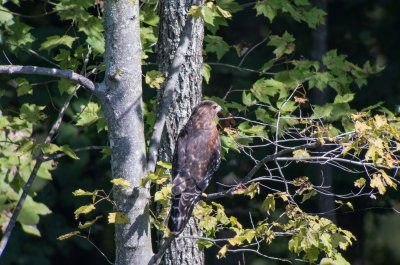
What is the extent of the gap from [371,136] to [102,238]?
774 cm

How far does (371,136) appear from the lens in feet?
14.9

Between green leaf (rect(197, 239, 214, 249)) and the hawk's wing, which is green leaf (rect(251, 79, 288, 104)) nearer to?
the hawk's wing

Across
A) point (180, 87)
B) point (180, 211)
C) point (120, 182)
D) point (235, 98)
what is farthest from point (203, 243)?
point (235, 98)

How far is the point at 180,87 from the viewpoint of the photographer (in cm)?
630

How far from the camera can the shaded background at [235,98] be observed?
8.80 meters

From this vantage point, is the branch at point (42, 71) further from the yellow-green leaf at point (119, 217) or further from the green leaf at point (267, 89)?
the green leaf at point (267, 89)

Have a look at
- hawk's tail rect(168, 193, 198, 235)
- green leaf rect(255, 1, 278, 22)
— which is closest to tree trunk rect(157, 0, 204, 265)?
hawk's tail rect(168, 193, 198, 235)

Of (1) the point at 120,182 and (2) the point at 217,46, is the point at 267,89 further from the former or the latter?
(1) the point at 120,182

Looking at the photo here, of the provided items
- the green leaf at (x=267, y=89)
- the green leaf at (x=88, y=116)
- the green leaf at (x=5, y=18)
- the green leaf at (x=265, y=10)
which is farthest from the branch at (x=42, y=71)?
the green leaf at (x=265, y=10)

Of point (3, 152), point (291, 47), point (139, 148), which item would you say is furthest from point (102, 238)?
point (139, 148)

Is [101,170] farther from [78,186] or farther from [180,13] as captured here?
[180,13]

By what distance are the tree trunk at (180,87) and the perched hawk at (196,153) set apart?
0.08 meters

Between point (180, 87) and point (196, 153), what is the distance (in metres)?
0.54

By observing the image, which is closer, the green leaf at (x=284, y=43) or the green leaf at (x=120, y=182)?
the green leaf at (x=120, y=182)
